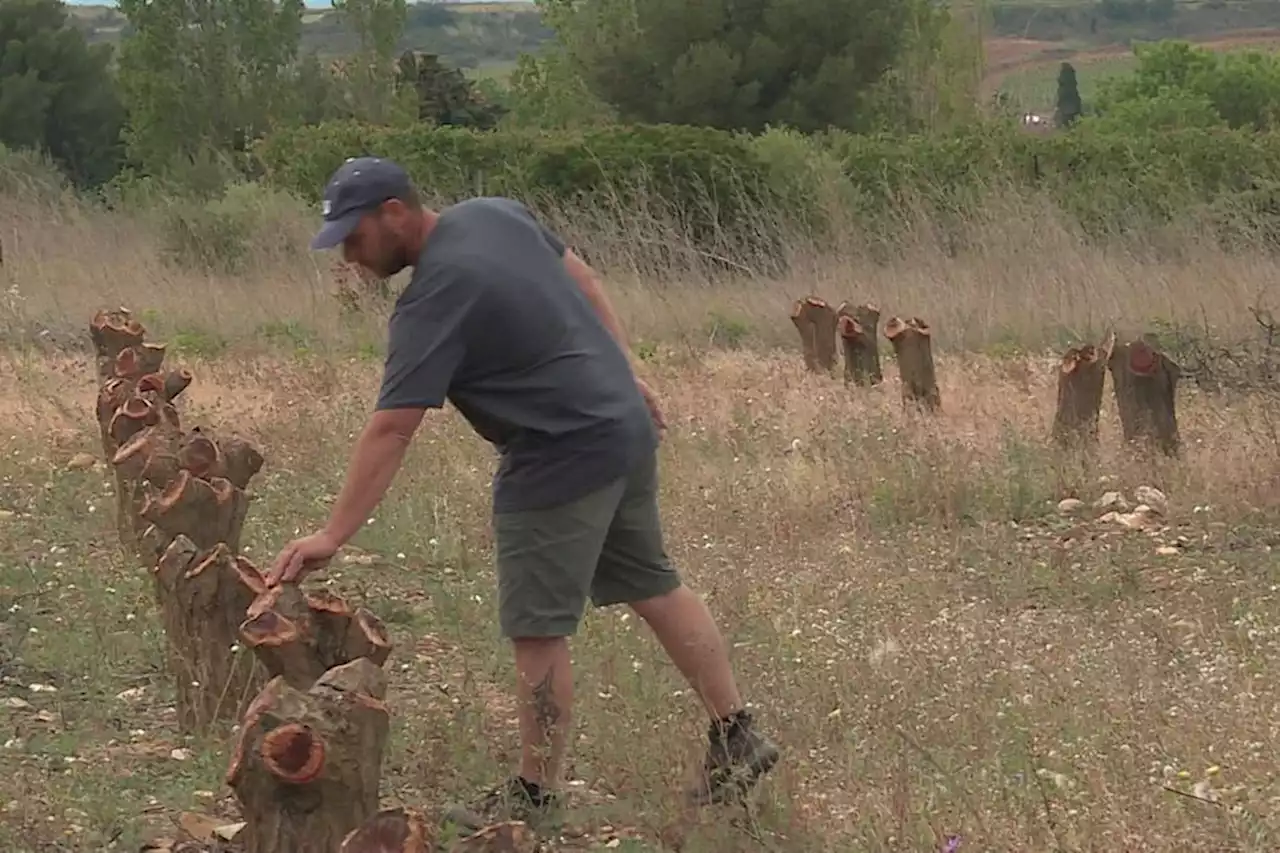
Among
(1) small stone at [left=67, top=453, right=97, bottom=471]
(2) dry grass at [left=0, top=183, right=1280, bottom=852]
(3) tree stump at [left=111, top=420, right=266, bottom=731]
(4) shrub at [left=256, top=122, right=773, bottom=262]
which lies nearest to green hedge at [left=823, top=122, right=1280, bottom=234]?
(4) shrub at [left=256, top=122, right=773, bottom=262]

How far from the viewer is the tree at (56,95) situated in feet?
106

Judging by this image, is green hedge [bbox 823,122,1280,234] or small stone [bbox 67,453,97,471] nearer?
small stone [bbox 67,453,97,471]

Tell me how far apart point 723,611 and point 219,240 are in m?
11.7

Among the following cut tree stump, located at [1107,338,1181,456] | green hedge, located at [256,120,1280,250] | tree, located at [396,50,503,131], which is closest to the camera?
cut tree stump, located at [1107,338,1181,456]

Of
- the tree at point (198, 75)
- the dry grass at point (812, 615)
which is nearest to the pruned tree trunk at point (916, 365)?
the dry grass at point (812, 615)

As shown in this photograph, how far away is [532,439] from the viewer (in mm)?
4137

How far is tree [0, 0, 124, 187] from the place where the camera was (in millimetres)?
32344

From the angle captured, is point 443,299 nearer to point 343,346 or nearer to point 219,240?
point 343,346

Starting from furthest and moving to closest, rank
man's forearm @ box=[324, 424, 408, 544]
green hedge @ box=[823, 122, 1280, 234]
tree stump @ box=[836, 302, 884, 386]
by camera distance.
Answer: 1. green hedge @ box=[823, 122, 1280, 234]
2. tree stump @ box=[836, 302, 884, 386]
3. man's forearm @ box=[324, 424, 408, 544]

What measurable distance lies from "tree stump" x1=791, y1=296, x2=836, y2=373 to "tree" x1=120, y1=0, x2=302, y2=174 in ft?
50.1

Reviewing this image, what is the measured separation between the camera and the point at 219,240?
16.4 metres

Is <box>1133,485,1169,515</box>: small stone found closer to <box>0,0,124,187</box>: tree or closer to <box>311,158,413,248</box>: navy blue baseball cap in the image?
<box>311,158,413,248</box>: navy blue baseball cap

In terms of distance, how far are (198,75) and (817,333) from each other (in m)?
16.7

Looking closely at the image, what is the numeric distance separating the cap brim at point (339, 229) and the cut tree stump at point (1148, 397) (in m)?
4.88
